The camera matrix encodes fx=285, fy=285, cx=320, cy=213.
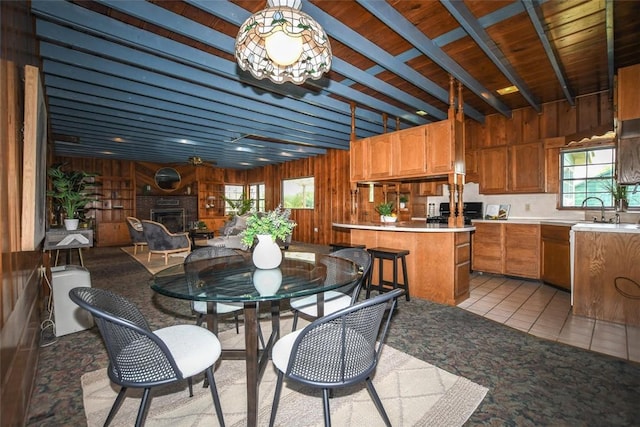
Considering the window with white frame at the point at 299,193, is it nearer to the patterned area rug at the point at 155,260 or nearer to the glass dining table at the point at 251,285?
the patterned area rug at the point at 155,260

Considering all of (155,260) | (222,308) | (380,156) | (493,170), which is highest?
(380,156)

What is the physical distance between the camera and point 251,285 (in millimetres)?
1567

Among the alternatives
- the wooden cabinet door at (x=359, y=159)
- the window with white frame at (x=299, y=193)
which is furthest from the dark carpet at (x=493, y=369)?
the window with white frame at (x=299, y=193)

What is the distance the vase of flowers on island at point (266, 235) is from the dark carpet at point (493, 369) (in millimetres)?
1301

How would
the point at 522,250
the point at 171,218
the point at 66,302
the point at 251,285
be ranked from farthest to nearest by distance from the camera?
the point at 171,218 < the point at 522,250 < the point at 66,302 < the point at 251,285

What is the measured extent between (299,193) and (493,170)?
5.43 meters

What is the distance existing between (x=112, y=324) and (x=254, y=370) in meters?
0.71

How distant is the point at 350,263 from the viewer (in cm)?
215

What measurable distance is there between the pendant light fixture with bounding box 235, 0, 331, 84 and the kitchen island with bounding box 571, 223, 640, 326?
3.19 meters

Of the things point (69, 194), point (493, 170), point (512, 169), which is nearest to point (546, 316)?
point (512, 169)

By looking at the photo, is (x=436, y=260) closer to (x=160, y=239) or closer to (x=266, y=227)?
(x=266, y=227)

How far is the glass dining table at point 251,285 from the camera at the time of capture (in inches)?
55.9

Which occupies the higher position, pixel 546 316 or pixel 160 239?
pixel 160 239

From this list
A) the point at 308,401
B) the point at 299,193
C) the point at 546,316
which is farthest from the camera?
the point at 299,193
